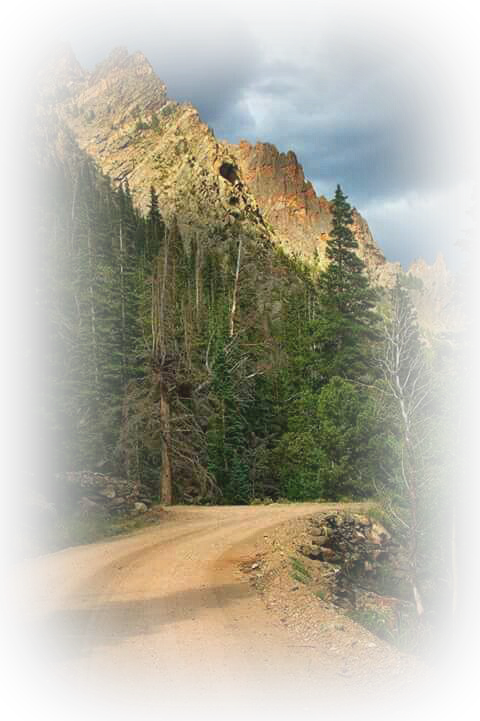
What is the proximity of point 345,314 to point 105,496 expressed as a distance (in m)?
20.0

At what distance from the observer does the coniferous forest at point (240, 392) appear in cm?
1076

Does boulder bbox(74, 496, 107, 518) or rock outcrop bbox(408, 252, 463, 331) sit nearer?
rock outcrop bbox(408, 252, 463, 331)

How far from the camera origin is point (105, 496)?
14602 millimetres

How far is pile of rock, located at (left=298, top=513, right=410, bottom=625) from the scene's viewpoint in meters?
10.0

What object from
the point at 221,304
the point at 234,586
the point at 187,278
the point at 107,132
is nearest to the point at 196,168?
the point at 187,278

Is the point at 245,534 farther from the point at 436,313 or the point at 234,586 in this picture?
the point at 436,313

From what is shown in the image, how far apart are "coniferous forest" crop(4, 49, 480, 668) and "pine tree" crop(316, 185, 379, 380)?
0.36 feet

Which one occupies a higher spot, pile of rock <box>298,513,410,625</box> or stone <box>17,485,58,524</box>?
stone <box>17,485,58,524</box>

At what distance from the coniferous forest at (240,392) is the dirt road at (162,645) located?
4.46ft

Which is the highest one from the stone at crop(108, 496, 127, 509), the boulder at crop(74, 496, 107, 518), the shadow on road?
the shadow on road

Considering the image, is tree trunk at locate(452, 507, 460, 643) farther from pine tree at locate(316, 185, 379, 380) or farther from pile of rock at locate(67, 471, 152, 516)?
pine tree at locate(316, 185, 379, 380)

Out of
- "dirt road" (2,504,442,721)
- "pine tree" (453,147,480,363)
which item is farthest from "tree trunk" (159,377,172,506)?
"pine tree" (453,147,480,363)

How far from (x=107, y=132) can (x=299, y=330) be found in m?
36.1

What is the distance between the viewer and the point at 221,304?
156 feet
